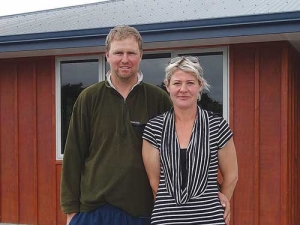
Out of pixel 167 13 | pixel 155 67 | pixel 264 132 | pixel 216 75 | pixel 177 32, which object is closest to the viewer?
pixel 177 32

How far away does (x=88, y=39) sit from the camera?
18.0 feet

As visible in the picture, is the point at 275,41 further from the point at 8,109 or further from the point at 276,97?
the point at 8,109

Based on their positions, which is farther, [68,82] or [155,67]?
[68,82]

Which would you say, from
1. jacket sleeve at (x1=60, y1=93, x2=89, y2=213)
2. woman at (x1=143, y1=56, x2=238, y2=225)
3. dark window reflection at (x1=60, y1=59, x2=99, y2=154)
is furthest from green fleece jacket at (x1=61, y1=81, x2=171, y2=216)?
dark window reflection at (x1=60, y1=59, x2=99, y2=154)

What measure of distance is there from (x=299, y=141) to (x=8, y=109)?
408cm

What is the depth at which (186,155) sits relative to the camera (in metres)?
2.35

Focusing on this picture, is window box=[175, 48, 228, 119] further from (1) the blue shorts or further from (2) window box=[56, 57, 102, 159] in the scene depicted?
(1) the blue shorts

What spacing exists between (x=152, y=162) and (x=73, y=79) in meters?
4.10

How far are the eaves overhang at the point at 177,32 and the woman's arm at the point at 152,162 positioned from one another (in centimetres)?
271

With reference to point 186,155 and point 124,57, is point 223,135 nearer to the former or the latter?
point 186,155

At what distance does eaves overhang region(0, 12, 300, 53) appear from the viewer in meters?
4.62

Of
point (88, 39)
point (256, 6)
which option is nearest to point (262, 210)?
point (256, 6)

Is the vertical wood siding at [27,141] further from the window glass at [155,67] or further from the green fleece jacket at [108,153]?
the green fleece jacket at [108,153]

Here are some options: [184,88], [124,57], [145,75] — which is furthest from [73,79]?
[184,88]
